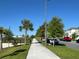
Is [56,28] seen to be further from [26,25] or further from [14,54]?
[14,54]

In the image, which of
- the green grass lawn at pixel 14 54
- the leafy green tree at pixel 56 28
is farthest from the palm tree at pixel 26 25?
the green grass lawn at pixel 14 54

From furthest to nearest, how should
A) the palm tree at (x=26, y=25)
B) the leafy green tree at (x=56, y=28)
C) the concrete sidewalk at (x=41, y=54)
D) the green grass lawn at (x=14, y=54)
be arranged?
1. the palm tree at (x=26, y=25)
2. the leafy green tree at (x=56, y=28)
3. the green grass lawn at (x=14, y=54)
4. the concrete sidewalk at (x=41, y=54)

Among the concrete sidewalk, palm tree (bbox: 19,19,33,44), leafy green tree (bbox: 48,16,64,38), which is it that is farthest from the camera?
palm tree (bbox: 19,19,33,44)

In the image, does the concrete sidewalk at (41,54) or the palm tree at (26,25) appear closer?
the concrete sidewalk at (41,54)

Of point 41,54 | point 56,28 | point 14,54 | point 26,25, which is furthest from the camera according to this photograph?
point 26,25

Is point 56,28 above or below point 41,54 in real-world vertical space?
above

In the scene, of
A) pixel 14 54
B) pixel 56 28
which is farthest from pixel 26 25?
pixel 14 54

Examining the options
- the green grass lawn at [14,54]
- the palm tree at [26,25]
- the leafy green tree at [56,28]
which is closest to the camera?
the green grass lawn at [14,54]

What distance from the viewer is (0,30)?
1167 inches

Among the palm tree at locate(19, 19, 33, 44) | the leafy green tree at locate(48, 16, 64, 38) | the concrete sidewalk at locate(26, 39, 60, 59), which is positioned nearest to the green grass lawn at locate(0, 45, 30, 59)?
the concrete sidewalk at locate(26, 39, 60, 59)

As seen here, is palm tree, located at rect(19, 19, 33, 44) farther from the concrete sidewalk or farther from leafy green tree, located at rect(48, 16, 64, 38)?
the concrete sidewalk

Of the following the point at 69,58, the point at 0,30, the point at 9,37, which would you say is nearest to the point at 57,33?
the point at 9,37

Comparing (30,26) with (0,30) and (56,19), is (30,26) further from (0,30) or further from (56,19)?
(0,30)

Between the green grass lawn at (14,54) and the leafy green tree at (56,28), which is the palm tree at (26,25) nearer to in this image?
the leafy green tree at (56,28)
